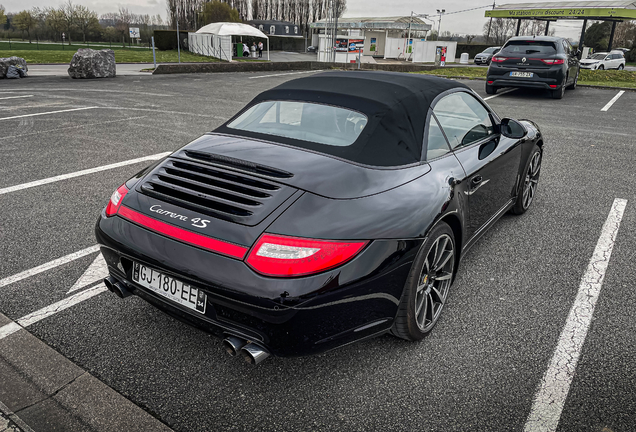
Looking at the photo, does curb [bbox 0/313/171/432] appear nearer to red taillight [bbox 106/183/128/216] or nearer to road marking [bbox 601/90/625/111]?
red taillight [bbox 106/183/128/216]

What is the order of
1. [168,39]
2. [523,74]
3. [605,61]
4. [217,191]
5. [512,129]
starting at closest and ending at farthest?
[217,191] → [512,129] → [523,74] → [605,61] → [168,39]

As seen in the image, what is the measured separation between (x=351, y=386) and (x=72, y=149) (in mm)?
5933

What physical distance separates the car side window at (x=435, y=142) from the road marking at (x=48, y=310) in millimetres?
2279

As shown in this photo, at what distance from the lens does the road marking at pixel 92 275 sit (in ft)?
10.3

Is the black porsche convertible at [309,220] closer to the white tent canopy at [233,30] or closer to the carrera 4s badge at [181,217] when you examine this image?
the carrera 4s badge at [181,217]

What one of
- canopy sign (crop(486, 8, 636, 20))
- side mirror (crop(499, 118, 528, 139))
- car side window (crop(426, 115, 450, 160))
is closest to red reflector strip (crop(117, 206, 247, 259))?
car side window (crop(426, 115, 450, 160))

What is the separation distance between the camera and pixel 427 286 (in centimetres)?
265

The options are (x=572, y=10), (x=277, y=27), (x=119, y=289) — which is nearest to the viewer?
(x=119, y=289)

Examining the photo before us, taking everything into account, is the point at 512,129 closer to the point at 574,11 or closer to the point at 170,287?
the point at 170,287

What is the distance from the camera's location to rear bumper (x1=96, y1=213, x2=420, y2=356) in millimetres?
1966

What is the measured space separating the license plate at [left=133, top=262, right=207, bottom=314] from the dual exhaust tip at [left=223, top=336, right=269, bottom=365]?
0.63 ft

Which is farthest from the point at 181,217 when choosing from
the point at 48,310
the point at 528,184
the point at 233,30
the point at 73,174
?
the point at 233,30

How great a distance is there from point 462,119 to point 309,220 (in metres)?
A: 1.81

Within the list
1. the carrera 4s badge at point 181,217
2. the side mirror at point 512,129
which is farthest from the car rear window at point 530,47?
the carrera 4s badge at point 181,217
